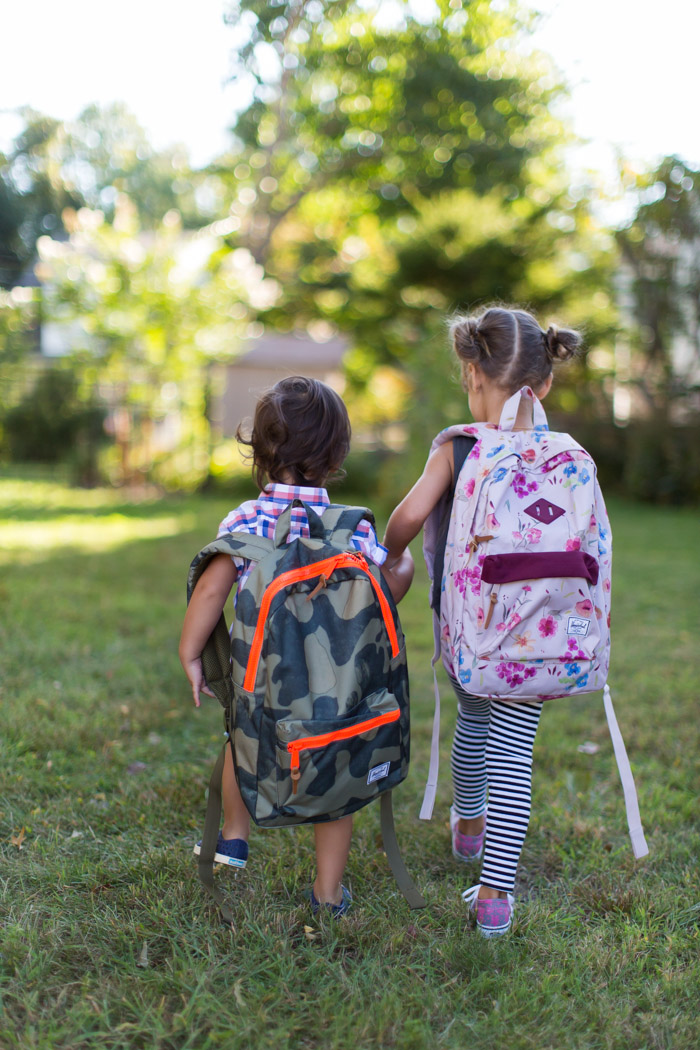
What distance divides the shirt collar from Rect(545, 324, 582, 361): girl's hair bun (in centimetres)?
70

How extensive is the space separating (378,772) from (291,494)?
25.7 inches

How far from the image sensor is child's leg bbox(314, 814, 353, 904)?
198 cm

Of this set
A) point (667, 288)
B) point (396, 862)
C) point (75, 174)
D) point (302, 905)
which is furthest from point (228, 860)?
point (667, 288)

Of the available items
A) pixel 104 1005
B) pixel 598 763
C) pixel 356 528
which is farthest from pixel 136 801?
pixel 598 763

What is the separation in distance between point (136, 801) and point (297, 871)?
66 cm

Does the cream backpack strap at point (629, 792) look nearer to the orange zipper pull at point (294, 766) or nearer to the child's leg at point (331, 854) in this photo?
the child's leg at point (331, 854)

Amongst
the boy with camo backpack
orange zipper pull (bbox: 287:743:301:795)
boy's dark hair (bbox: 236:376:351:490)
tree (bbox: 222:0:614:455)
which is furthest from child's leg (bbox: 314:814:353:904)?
tree (bbox: 222:0:614:455)

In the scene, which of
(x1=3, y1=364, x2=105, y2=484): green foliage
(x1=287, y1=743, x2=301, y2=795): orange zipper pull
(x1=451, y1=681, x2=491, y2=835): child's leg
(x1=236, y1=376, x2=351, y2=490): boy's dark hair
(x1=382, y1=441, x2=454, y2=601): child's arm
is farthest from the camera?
(x1=3, y1=364, x2=105, y2=484): green foliage

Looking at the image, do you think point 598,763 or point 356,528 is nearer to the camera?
point 356,528

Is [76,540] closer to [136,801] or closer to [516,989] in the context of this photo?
[136,801]

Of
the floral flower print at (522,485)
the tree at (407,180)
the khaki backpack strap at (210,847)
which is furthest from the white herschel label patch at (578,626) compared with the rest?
the tree at (407,180)

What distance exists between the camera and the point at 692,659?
14.6 feet

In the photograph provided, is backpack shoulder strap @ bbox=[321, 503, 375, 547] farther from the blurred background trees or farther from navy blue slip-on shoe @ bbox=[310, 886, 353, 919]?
the blurred background trees

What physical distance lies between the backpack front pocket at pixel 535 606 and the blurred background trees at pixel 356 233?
13.0 feet
